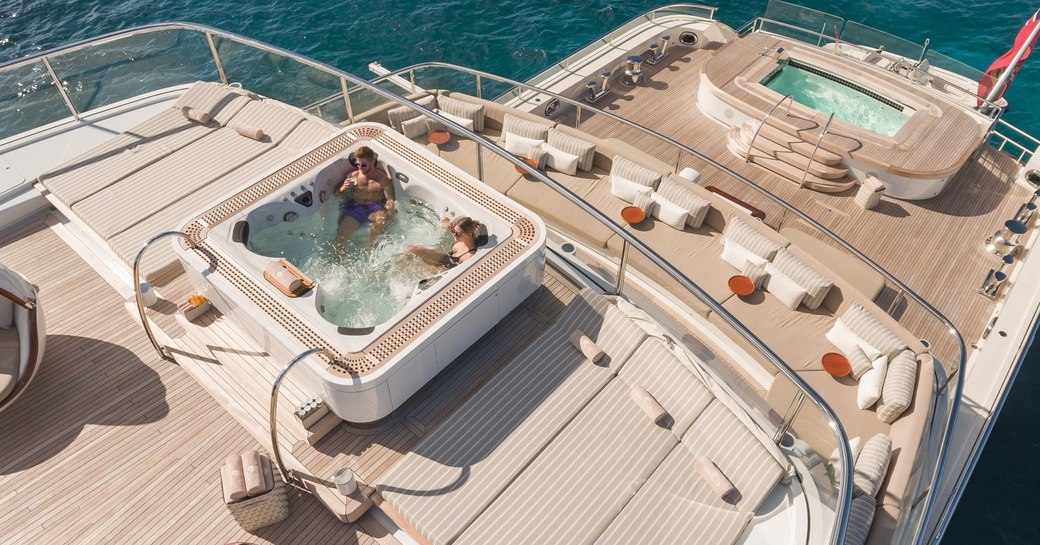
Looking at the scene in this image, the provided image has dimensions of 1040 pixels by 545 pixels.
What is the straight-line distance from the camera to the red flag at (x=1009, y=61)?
42.9 feet

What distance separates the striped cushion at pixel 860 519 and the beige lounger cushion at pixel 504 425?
87.8 inches

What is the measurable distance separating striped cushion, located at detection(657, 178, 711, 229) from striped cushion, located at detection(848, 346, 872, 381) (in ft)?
9.70

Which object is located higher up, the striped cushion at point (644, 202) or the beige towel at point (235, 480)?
the beige towel at point (235, 480)

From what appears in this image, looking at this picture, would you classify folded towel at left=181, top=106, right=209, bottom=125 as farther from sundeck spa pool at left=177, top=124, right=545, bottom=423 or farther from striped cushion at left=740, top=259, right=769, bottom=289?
striped cushion at left=740, top=259, right=769, bottom=289

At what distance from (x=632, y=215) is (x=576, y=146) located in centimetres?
167

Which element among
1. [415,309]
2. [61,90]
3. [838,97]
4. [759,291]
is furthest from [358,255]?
[838,97]

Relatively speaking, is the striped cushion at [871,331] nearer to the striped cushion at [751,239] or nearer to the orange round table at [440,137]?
the striped cushion at [751,239]

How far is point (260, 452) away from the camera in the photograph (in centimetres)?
595

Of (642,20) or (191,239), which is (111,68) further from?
(642,20)

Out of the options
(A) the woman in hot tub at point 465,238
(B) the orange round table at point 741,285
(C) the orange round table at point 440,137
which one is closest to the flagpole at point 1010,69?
(B) the orange round table at point 741,285

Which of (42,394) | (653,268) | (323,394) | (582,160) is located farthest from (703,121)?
(42,394)

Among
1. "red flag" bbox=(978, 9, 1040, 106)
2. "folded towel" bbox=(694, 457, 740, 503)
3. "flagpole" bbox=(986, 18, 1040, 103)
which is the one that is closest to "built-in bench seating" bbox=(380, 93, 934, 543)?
"folded towel" bbox=(694, 457, 740, 503)

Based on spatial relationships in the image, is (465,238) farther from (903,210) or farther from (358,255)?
(903,210)

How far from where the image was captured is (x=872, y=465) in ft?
21.6
